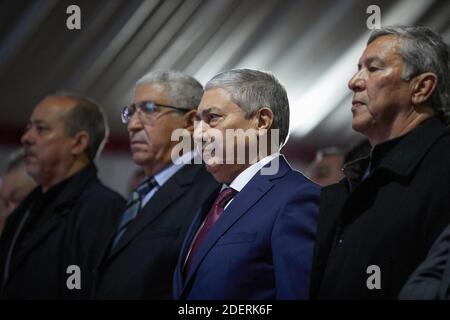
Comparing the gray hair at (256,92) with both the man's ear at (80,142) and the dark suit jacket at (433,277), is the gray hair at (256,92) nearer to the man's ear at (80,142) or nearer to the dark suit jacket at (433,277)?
the dark suit jacket at (433,277)

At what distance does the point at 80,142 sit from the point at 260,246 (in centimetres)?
144

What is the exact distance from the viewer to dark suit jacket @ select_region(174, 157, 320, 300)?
2264mm

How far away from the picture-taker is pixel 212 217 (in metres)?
2.54

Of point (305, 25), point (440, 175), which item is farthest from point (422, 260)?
point (305, 25)

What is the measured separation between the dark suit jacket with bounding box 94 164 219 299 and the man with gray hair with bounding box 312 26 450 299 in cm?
59

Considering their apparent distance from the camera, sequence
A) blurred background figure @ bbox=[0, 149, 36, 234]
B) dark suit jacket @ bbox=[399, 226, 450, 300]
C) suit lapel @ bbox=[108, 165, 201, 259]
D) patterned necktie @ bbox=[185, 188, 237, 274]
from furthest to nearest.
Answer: blurred background figure @ bbox=[0, 149, 36, 234] → suit lapel @ bbox=[108, 165, 201, 259] → patterned necktie @ bbox=[185, 188, 237, 274] → dark suit jacket @ bbox=[399, 226, 450, 300]

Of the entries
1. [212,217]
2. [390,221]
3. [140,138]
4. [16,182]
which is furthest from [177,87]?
[16,182]

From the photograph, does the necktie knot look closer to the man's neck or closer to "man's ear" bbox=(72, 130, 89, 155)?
the man's neck

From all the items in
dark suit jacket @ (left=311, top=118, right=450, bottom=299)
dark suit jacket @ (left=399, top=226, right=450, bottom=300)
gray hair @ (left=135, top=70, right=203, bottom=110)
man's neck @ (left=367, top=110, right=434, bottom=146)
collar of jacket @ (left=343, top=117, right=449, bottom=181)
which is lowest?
dark suit jacket @ (left=399, top=226, right=450, bottom=300)

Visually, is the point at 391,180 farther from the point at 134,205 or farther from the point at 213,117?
the point at 134,205

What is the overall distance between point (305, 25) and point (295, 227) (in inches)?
94.5

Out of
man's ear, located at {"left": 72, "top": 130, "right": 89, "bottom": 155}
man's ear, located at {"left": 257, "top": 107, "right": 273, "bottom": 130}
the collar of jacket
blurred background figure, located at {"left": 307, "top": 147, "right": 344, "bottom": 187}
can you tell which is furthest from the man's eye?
blurred background figure, located at {"left": 307, "top": 147, "right": 344, "bottom": 187}

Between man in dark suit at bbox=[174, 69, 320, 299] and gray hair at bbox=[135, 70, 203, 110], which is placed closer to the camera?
man in dark suit at bbox=[174, 69, 320, 299]

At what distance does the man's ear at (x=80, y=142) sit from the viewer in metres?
3.49
